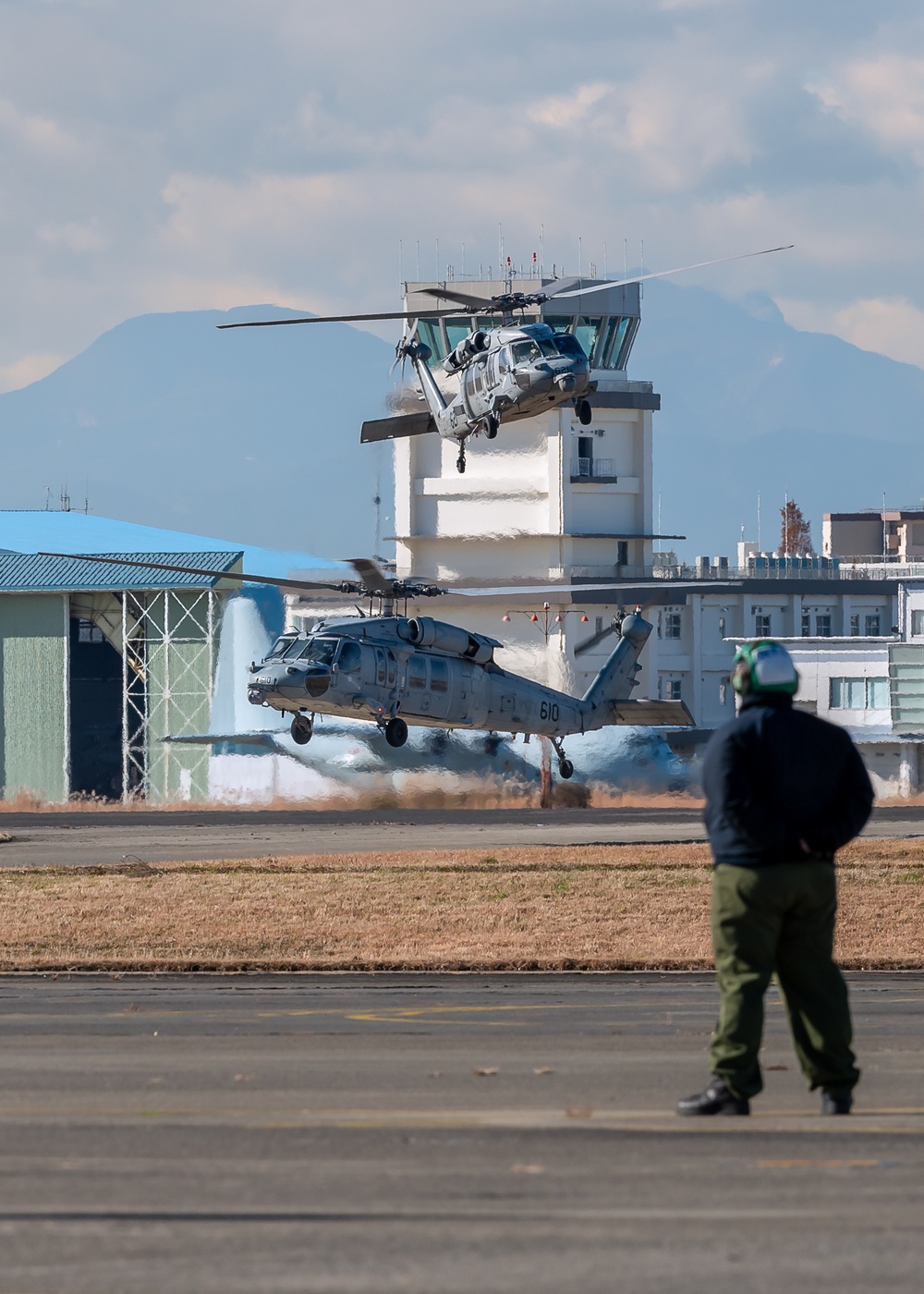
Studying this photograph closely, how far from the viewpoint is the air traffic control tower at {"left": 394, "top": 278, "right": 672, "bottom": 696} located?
9194 cm

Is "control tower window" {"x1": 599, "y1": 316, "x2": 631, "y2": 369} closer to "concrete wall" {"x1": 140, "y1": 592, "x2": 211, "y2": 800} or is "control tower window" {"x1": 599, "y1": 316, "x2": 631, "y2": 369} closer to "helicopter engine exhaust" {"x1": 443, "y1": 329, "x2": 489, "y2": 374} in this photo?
"concrete wall" {"x1": 140, "y1": 592, "x2": 211, "y2": 800}

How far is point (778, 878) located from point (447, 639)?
31096mm

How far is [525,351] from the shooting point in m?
35.2

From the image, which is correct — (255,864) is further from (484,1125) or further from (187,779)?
(187,779)

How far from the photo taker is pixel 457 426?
1505 inches

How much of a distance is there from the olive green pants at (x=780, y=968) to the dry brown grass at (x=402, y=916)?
8190 millimetres

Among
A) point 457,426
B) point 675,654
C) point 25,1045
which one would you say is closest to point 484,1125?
point 25,1045

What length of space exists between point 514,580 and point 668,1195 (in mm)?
84948

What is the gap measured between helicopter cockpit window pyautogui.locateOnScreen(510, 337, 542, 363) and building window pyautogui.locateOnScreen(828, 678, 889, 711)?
49987 mm

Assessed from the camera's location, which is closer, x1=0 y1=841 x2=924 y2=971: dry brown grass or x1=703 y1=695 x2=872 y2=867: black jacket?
x1=703 y1=695 x2=872 y2=867: black jacket

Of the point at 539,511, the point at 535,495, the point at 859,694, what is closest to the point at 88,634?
the point at 539,511

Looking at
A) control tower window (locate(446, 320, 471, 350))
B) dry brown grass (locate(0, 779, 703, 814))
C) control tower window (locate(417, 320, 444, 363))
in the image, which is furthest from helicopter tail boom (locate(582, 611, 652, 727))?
control tower window (locate(417, 320, 444, 363))

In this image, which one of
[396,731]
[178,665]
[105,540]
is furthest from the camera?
[105,540]

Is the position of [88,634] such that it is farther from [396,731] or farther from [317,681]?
[317,681]
